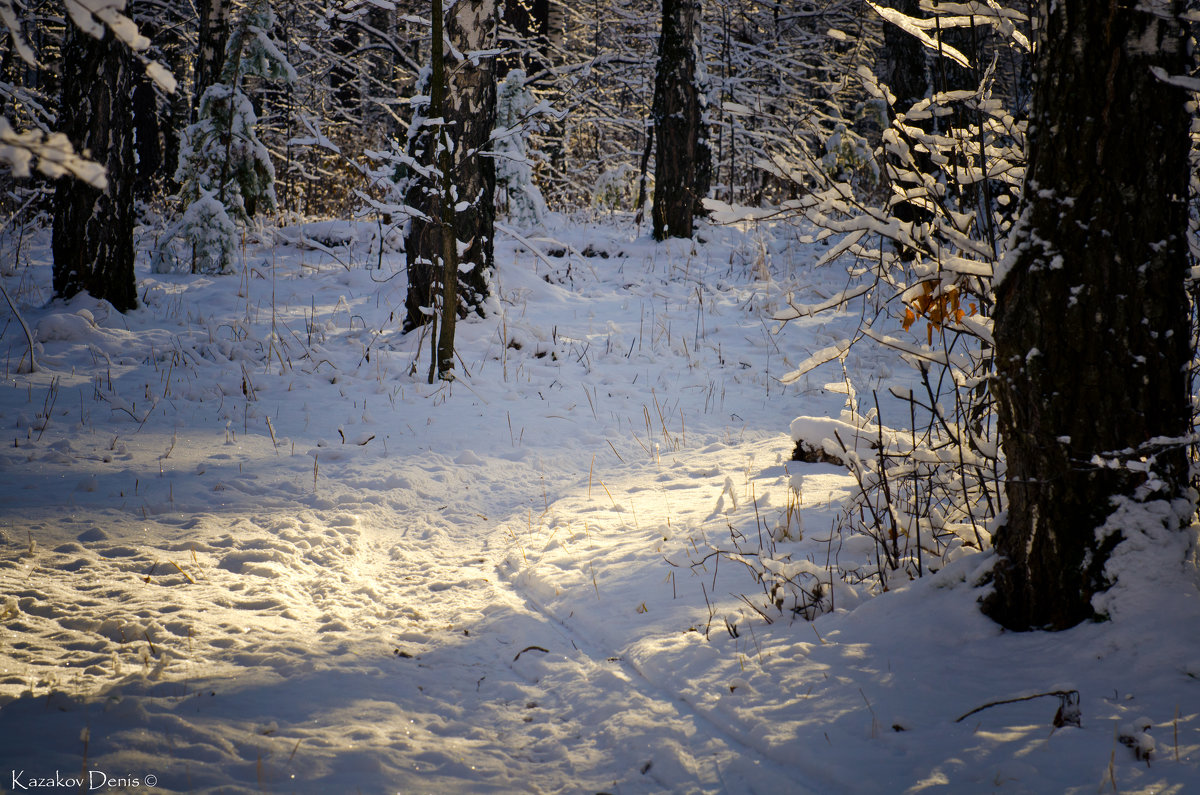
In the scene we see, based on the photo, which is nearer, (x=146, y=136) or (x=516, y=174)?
(x=516, y=174)

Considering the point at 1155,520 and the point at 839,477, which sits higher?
the point at 1155,520

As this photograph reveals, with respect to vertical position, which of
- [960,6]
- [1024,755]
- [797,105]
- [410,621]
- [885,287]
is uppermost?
[797,105]

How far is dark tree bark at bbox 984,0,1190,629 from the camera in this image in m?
2.16

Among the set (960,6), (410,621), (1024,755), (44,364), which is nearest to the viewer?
(1024,755)

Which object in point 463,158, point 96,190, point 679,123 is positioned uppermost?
point 679,123

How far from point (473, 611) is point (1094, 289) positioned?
106 inches

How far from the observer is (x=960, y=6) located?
2.42 metres

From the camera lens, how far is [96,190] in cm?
678

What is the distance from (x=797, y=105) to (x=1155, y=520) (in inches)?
576

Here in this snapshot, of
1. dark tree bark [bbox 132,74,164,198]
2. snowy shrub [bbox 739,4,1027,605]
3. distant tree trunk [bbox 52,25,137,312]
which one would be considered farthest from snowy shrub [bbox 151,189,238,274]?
snowy shrub [bbox 739,4,1027,605]

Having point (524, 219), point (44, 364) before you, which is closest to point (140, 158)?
point (524, 219)

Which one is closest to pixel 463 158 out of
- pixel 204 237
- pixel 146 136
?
pixel 204 237

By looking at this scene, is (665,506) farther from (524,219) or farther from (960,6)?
(524,219)

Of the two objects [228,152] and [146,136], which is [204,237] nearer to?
[228,152]
